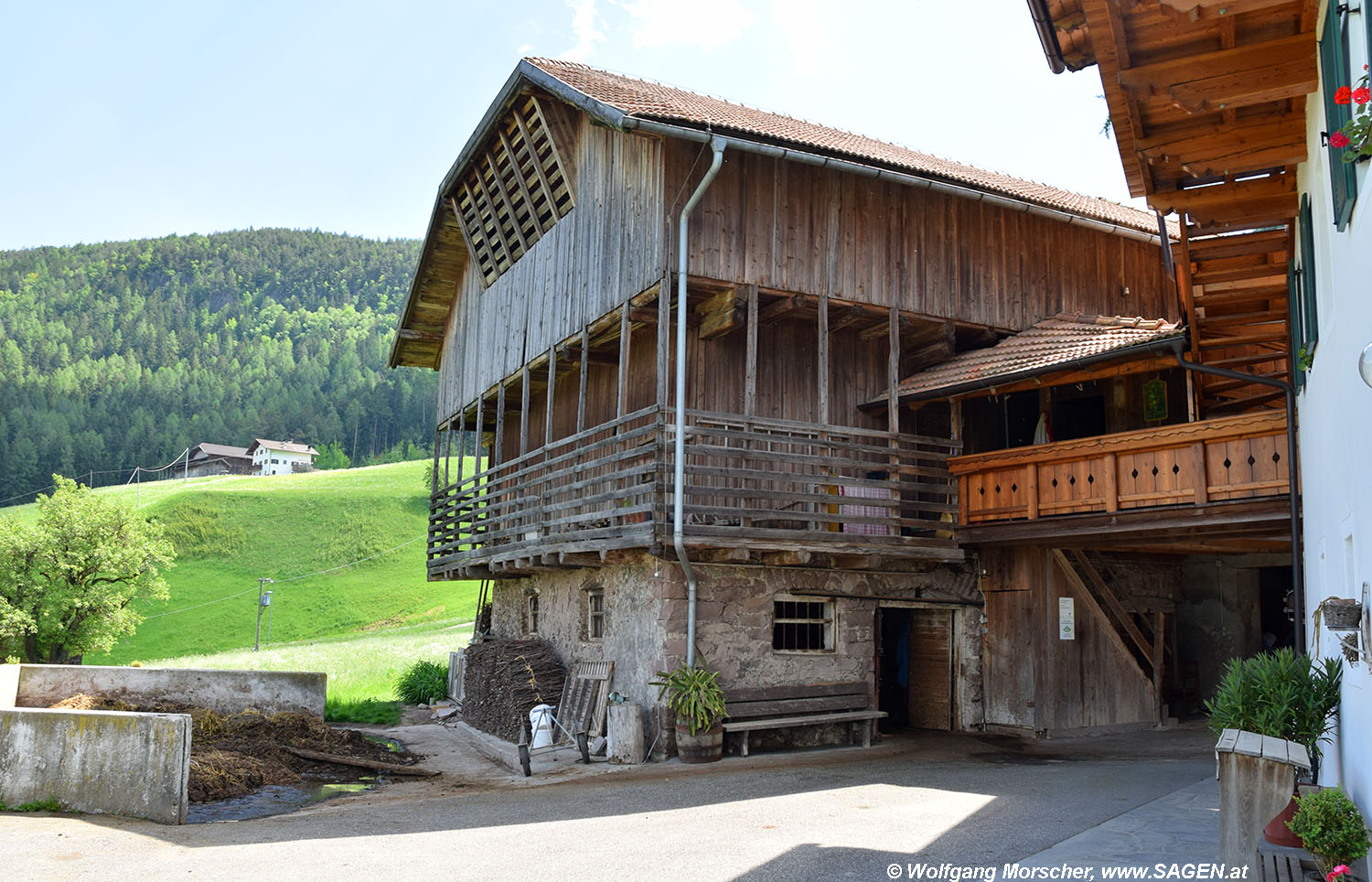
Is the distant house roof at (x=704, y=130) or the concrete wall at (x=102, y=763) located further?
the distant house roof at (x=704, y=130)

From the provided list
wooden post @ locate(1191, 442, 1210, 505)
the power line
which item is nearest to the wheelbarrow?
wooden post @ locate(1191, 442, 1210, 505)

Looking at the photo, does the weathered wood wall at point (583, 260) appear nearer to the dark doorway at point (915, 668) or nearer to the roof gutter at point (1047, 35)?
the dark doorway at point (915, 668)

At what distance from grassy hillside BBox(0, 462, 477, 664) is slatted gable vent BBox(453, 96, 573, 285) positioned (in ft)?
111

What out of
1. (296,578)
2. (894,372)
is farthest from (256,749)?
(296,578)

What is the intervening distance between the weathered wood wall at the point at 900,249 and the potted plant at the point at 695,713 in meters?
5.43

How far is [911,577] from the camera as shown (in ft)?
53.1

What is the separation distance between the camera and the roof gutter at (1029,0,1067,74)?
644 centimetres

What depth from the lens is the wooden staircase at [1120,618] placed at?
54.1 feet

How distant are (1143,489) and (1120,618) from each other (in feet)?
15.3

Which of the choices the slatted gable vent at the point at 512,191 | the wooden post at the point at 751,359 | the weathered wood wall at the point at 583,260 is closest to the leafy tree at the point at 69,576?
the weathered wood wall at the point at 583,260

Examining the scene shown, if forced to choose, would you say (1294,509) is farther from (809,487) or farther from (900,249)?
(900,249)

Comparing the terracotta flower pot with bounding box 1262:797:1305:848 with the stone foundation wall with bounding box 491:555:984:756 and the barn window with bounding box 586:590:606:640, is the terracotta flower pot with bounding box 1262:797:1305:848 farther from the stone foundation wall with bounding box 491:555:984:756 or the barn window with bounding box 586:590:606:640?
the barn window with bounding box 586:590:606:640

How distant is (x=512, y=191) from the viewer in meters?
19.7

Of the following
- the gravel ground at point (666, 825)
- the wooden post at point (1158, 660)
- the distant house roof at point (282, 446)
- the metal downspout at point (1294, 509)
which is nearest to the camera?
the gravel ground at point (666, 825)
